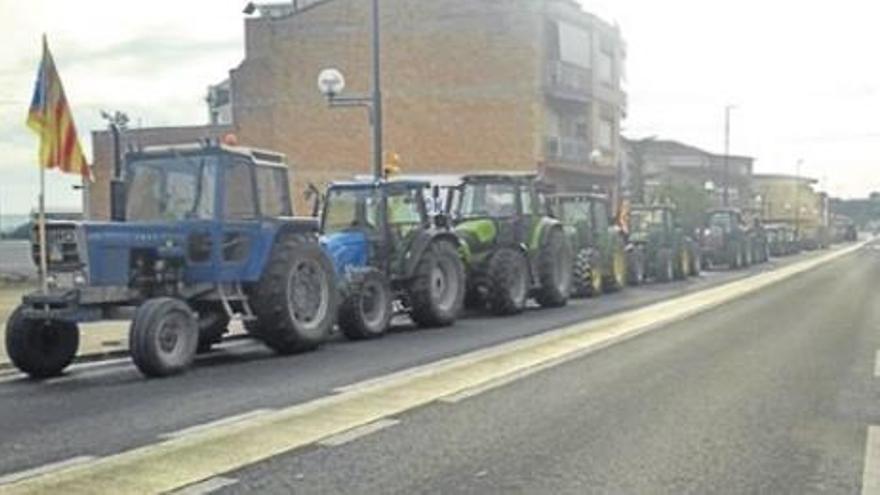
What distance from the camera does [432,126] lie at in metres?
53.3

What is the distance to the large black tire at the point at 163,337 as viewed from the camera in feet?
41.5

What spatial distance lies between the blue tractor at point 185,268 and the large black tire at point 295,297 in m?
0.01

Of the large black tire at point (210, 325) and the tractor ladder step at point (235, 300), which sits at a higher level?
the tractor ladder step at point (235, 300)

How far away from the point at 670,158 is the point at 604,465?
372 ft

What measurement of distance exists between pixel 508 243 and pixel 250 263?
30.1ft

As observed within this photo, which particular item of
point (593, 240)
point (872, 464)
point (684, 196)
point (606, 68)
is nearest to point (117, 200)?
point (872, 464)

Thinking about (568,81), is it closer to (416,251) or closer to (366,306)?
(416,251)

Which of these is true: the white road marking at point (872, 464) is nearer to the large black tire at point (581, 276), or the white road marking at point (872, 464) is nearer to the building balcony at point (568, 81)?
the large black tire at point (581, 276)

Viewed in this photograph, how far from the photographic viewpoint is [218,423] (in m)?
9.58

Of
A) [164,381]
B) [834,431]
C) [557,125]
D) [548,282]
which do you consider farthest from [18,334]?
[557,125]

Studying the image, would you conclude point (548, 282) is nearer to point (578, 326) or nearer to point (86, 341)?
point (578, 326)

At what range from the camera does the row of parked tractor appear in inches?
518

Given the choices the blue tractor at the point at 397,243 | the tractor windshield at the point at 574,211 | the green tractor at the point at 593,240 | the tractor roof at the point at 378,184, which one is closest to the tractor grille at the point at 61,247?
the blue tractor at the point at 397,243

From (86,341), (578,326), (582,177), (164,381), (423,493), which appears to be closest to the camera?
(423,493)
